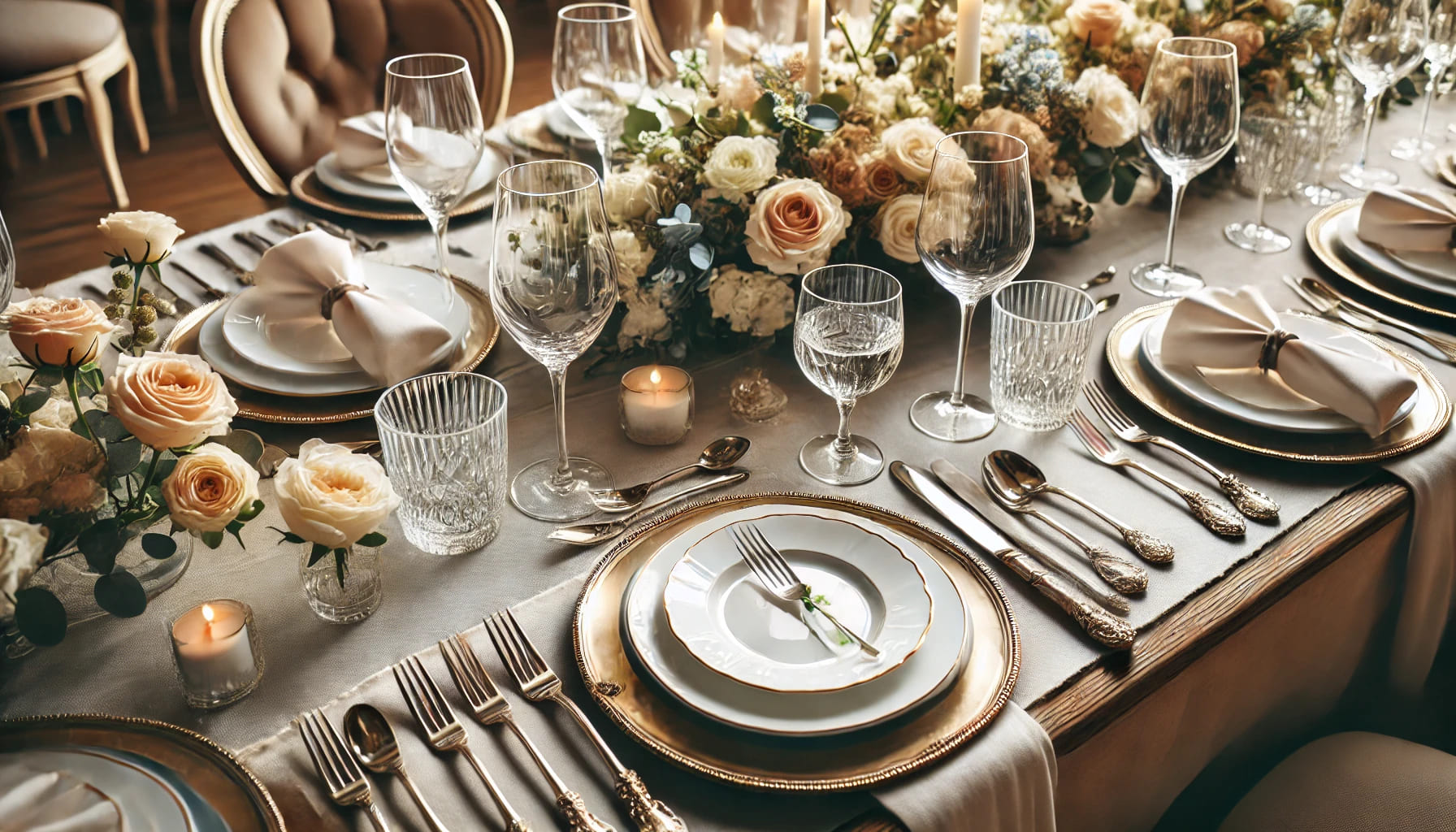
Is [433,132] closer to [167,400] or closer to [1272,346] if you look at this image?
[167,400]

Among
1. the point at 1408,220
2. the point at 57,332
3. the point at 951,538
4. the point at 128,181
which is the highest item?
the point at 57,332

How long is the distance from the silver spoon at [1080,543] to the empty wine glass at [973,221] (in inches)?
3.5

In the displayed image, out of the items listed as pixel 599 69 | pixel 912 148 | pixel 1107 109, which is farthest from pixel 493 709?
pixel 1107 109

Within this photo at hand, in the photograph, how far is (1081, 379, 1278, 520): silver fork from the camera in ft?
3.20

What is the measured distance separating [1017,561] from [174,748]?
64 centimetres

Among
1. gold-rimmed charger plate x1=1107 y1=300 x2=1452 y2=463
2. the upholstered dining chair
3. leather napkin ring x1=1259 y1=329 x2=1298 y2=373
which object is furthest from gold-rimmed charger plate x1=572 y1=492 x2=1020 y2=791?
the upholstered dining chair

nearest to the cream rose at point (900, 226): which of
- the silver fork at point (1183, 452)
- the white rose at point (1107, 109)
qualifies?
the silver fork at point (1183, 452)

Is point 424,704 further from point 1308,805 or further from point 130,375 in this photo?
point 1308,805

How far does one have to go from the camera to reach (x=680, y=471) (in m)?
1.03

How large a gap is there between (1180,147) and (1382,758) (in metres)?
0.71

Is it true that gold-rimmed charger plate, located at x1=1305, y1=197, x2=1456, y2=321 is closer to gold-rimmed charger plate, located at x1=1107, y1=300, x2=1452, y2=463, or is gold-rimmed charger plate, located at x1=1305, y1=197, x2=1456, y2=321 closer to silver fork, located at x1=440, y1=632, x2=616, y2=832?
gold-rimmed charger plate, located at x1=1107, y1=300, x2=1452, y2=463

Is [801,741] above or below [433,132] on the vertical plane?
below

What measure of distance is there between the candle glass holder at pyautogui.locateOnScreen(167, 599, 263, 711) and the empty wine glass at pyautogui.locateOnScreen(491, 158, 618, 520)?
27cm

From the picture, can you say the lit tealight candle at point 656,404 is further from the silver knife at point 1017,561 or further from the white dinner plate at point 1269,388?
the white dinner plate at point 1269,388
